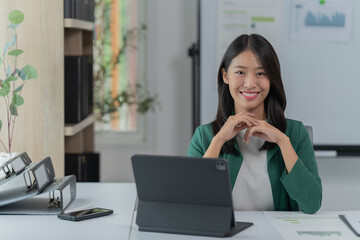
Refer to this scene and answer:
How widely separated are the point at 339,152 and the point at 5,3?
70.4 inches

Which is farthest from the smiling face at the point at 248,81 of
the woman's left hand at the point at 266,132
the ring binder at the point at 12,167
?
the ring binder at the point at 12,167

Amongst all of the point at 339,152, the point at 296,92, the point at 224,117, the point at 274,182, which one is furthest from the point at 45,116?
the point at 339,152

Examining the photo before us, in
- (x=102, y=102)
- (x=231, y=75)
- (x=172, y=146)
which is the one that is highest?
(x=231, y=75)

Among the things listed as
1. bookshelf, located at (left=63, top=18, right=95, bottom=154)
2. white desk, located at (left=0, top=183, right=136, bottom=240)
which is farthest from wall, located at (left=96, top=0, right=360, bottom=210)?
white desk, located at (left=0, top=183, right=136, bottom=240)

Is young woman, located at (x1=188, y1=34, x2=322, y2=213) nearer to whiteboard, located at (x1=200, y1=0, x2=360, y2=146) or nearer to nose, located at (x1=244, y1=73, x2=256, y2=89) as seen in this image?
nose, located at (x1=244, y1=73, x2=256, y2=89)

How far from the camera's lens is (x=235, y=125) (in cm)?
192

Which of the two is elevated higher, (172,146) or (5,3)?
(5,3)

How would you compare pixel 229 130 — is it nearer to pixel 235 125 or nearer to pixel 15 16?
pixel 235 125

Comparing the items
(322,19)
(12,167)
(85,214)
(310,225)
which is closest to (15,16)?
(12,167)

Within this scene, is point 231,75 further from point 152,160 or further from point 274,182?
point 152,160

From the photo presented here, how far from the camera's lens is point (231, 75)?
2.01 metres

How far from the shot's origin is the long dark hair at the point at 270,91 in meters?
1.96

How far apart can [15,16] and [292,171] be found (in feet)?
3.76

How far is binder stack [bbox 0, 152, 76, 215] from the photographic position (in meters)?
1.81
